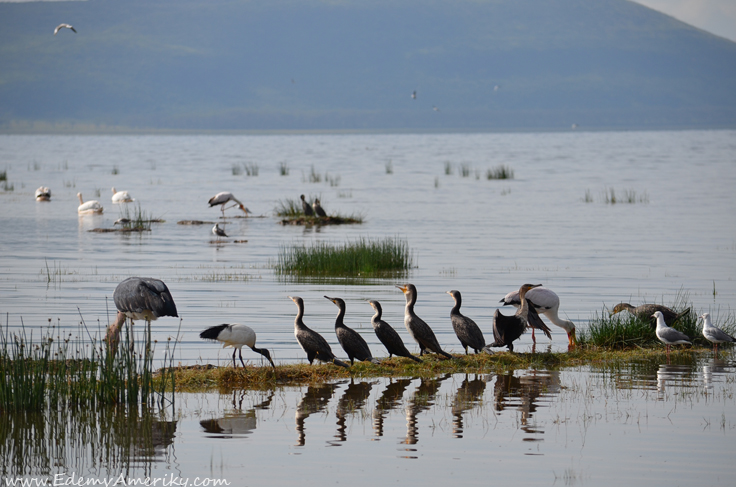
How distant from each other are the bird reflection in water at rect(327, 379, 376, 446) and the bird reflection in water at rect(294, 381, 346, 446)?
0.55ft

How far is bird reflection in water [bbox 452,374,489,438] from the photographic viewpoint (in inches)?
384

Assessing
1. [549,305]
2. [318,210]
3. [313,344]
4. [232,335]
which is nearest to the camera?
[232,335]

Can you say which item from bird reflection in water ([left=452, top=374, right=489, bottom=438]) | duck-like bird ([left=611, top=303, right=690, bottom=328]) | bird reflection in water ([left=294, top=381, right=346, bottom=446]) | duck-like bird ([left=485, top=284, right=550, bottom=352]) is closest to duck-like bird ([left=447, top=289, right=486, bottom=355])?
duck-like bird ([left=485, top=284, right=550, bottom=352])

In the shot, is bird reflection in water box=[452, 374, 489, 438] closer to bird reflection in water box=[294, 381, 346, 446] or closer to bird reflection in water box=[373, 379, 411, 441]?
bird reflection in water box=[373, 379, 411, 441]

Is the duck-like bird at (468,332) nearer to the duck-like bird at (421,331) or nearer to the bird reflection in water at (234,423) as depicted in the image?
the duck-like bird at (421,331)

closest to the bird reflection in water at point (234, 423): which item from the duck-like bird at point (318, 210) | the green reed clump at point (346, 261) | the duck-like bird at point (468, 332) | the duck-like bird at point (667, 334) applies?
the duck-like bird at point (468, 332)

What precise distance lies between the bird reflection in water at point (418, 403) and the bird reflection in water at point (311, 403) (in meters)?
0.93

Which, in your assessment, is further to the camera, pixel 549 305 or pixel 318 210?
pixel 318 210

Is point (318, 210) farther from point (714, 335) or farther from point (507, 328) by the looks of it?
point (714, 335)

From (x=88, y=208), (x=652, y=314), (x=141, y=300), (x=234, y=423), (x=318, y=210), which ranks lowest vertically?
(x=234, y=423)

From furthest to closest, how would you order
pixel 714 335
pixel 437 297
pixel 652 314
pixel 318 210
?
pixel 318 210, pixel 437 297, pixel 652 314, pixel 714 335

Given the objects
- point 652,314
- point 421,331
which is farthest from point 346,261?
point 421,331

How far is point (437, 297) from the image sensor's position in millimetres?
19500

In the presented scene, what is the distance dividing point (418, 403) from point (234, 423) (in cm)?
202
